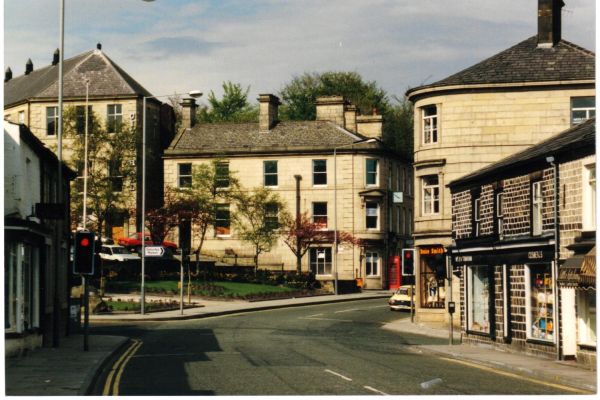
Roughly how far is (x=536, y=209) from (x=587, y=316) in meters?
4.56

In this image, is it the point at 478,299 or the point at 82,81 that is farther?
the point at 82,81

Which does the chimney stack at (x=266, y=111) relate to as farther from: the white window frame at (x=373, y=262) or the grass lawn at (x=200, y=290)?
the grass lawn at (x=200, y=290)

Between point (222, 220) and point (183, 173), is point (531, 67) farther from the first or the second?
point (183, 173)

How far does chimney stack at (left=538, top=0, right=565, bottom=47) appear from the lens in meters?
41.0

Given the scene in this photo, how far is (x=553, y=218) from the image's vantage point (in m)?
24.2

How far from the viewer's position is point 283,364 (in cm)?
2134

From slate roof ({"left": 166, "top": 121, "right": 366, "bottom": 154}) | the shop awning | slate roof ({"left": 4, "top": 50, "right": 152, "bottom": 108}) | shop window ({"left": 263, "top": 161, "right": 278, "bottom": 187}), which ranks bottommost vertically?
the shop awning

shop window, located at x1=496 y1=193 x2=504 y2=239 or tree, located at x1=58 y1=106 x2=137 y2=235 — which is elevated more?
tree, located at x1=58 y1=106 x2=137 y2=235

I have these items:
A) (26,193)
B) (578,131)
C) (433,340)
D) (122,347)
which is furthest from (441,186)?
(26,193)

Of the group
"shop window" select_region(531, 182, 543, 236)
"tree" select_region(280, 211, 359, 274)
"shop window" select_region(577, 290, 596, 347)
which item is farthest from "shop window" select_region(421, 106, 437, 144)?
"tree" select_region(280, 211, 359, 274)

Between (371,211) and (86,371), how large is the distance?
51.1 m

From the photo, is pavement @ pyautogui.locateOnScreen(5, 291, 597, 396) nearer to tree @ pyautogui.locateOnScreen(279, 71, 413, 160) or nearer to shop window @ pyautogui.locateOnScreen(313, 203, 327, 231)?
shop window @ pyautogui.locateOnScreen(313, 203, 327, 231)

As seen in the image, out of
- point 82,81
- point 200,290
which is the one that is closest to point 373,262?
point 200,290

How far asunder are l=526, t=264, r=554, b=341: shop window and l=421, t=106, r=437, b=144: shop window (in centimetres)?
1630
